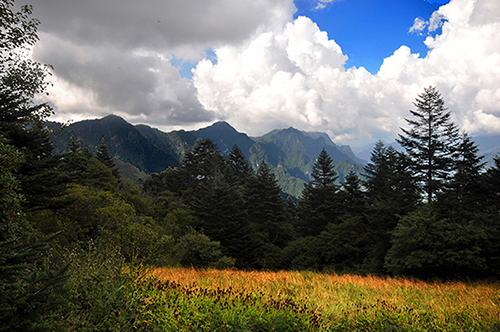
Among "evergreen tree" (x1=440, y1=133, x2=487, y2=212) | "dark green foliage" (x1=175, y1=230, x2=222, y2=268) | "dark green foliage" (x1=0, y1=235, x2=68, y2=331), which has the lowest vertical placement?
"dark green foliage" (x1=175, y1=230, x2=222, y2=268)

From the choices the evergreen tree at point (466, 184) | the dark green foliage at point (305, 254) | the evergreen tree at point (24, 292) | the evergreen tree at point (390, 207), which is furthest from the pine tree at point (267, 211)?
the evergreen tree at point (24, 292)

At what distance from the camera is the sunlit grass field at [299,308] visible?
4289mm

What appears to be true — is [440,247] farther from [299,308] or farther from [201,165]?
[201,165]

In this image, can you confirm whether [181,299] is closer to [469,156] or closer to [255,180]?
[469,156]

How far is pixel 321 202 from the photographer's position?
35.2 metres

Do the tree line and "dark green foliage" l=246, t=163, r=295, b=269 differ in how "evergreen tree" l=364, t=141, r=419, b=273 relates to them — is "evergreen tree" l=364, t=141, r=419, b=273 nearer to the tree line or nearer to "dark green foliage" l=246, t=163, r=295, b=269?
the tree line

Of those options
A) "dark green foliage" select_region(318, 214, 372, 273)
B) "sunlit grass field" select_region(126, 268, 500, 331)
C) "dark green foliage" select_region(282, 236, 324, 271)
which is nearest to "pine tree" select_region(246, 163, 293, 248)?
"dark green foliage" select_region(282, 236, 324, 271)

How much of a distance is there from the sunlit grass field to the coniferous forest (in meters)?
0.69

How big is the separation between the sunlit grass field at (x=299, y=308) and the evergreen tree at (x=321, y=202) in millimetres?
26815

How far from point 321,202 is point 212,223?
1667cm

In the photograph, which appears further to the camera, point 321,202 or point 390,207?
point 321,202

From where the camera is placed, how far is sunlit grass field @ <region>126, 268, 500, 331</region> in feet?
14.1

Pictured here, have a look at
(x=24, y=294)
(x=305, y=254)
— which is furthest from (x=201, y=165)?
(x=24, y=294)

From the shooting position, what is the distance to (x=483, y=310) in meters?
5.68
